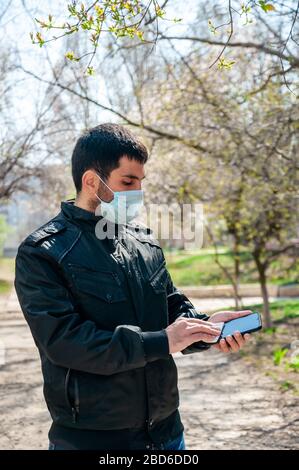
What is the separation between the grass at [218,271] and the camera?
18.9 m

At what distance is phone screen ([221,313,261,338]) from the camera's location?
2.43 metres

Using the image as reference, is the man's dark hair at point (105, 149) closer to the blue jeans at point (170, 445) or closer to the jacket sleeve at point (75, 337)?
the jacket sleeve at point (75, 337)

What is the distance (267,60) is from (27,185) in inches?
202

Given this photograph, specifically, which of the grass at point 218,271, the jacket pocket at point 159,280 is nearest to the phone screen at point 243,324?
the jacket pocket at point 159,280

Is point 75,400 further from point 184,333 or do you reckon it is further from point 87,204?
point 87,204

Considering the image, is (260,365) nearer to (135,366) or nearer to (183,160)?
(183,160)

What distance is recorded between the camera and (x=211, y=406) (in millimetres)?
6406

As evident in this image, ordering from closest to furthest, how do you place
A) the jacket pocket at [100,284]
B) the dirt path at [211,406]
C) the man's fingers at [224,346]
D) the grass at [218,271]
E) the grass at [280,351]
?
the jacket pocket at [100,284] → the man's fingers at [224,346] → the dirt path at [211,406] → the grass at [280,351] → the grass at [218,271]

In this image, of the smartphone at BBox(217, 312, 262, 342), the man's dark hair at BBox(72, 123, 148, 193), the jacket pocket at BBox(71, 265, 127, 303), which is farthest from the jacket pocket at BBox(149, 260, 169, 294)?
the man's dark hair at BBox(72, 123, 148, 193)

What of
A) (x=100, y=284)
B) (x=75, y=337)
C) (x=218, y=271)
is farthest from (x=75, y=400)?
(x=218, y=271)

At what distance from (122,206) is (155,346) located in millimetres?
597

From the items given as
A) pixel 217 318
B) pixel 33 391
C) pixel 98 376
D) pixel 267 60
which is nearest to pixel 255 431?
pixel 33 391

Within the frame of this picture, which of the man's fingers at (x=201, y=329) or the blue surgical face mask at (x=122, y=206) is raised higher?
the blue surgical face mask at (x=122, y=206)

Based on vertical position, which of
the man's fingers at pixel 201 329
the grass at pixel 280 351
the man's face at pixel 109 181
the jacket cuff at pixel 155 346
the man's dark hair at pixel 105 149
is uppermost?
the man's dark hair at pixel 105 149
